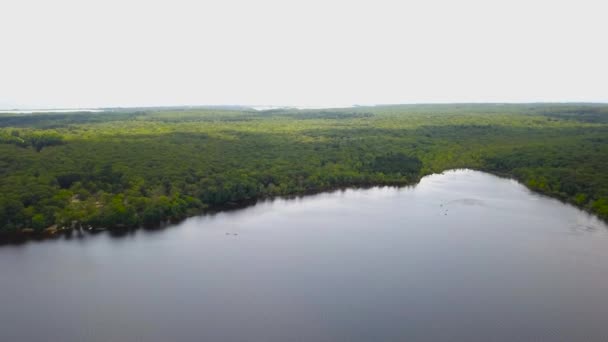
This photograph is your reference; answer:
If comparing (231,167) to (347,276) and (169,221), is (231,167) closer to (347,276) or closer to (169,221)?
(169,221)

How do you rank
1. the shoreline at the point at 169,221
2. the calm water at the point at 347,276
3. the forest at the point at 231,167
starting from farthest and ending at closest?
the forest at the point at 231,167 → the shoreline at the point at 169,221 → the calm water at the point at 347,276

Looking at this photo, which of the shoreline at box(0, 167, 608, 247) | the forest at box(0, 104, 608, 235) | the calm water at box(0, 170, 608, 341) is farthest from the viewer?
the forest at box(0, 104, 608, 235)

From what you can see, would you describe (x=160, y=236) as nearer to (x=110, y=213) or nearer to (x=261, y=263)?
(x=110, y=213)

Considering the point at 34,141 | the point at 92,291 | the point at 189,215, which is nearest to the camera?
the point at 92,291

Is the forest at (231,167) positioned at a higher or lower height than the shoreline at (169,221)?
higher

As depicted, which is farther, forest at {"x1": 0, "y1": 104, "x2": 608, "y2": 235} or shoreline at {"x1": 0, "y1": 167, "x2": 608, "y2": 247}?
forest at {"x1": 0, "y1": 104, "x2": 608, "y2": 235}

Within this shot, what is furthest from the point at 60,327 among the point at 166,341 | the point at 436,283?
the point at 436,283

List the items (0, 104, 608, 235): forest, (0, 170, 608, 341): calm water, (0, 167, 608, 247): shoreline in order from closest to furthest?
(0, 170, 608, 341): calm water, (0, 167, 608, 247): shoreline, (0, 104, 608, 235): forest
